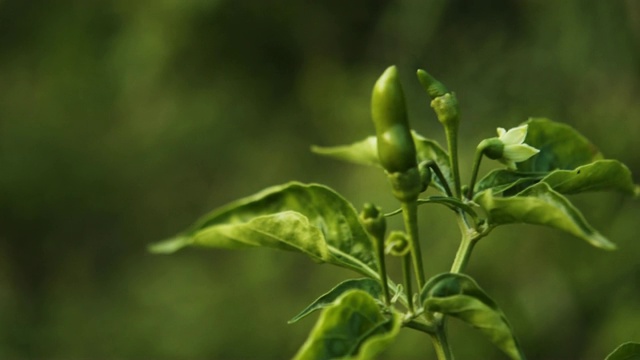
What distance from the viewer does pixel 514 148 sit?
58cm

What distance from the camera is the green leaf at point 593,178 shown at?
58cm

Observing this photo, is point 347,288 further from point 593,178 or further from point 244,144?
point 244,144

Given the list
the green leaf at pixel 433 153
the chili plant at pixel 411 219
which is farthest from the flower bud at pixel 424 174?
the green leaf at pixel 433 153

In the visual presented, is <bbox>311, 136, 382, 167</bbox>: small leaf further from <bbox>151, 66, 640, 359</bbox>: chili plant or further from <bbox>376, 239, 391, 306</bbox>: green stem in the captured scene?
<bbox>376, 239, 391, 306</bbox>: green stem

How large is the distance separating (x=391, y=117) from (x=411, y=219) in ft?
0.24

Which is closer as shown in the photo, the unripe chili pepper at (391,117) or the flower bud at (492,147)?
the unripe chili pepper at (391,117)

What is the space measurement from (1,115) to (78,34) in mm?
921

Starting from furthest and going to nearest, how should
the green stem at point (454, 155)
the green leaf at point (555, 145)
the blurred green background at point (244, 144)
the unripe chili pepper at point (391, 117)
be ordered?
the blurred green background at point (244, 144), the green leaf at point (555, 145), the green stem at point (454, 155), the unripe chili pepper at point (391, 117)

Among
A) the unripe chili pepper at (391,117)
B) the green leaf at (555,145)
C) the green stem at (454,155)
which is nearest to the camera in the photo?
the unripe chili pepper at (391,117)

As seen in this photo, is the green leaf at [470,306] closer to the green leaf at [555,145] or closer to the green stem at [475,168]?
the green stem at [475,168]

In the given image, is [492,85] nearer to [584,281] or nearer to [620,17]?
[620,17]

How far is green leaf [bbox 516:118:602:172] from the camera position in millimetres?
675

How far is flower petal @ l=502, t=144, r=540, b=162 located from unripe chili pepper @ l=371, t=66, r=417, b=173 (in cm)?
13

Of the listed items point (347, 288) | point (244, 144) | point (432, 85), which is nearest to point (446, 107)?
point (432, 85)
